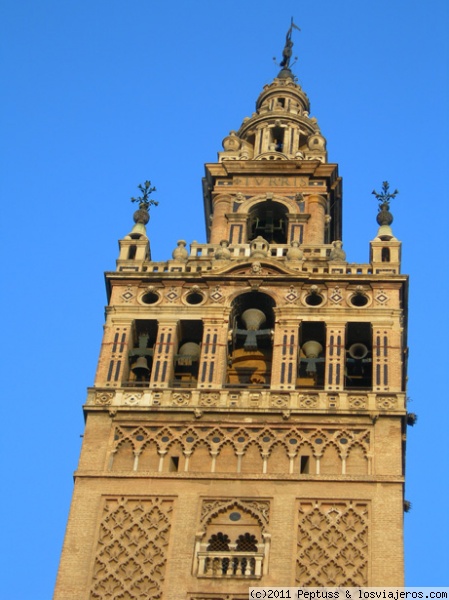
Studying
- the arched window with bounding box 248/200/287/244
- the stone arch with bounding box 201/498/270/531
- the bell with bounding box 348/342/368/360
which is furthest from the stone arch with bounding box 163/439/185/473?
the arched window with bounding box 248/200/287/244

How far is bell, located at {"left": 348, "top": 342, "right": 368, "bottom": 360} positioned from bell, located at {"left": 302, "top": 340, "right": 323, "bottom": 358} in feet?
2.45

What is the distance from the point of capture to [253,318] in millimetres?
44344

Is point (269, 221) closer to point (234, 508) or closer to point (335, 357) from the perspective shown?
point (335, 357)

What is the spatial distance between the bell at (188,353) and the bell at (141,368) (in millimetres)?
891

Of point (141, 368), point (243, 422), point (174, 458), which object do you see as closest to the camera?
point (174, 458)

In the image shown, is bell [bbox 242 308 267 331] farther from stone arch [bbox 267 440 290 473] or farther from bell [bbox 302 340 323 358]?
stone arch [bbox 267 440 290 473]

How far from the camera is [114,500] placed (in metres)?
39.5

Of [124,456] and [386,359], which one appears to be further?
[386,359]

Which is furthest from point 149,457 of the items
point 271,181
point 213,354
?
point 271,181

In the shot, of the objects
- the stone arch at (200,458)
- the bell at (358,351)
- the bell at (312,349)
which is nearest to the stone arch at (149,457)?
the stone arch at (200,458)

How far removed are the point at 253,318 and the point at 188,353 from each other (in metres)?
1.88

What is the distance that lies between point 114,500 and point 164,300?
6.72 meters

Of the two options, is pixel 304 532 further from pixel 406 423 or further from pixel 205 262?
pixel 205 262

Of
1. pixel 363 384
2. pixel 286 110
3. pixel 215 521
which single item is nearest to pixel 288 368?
pixel 363 384
